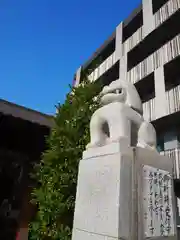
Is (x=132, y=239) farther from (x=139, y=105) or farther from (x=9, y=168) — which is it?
(x=9, y=168)

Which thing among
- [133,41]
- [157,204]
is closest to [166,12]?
[133,41]

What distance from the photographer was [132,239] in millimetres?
2156

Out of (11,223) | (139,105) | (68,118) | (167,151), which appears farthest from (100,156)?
(167,151)

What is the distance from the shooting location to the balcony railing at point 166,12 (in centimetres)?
1032

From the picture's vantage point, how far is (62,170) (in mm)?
5387

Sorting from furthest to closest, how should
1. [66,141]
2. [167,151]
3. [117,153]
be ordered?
[167,151], [66,141], [117,153]

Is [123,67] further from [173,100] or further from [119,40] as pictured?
[173,100]

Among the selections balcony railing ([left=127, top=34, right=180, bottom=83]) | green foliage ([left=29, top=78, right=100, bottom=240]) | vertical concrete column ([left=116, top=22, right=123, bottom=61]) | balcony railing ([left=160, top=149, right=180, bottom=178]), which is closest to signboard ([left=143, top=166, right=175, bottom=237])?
green foliage ([left=29, top=78, right=100, bottom=240])

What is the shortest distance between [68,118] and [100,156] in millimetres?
3694

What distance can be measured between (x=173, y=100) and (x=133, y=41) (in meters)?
5.58

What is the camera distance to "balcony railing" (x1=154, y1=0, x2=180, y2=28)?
1032cm

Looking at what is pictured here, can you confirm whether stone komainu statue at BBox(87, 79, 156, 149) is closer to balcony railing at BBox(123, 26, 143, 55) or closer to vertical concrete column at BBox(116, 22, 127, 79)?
vertical concrete column at BBox(116, 22, 127, 79)

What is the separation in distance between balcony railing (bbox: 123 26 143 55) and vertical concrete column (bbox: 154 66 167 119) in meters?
2.97

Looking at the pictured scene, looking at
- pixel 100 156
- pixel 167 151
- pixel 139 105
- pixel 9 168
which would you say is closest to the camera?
pixel 100 156
